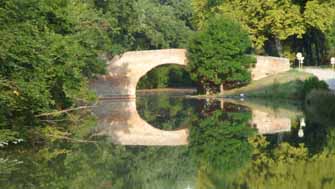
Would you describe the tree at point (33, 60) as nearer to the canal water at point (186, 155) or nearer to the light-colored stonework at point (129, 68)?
the canal water at point (186, 155)

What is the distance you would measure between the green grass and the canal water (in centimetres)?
776

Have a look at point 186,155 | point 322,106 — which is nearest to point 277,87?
point 322,106

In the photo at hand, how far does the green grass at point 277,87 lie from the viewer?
36.4m

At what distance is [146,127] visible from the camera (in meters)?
26.2

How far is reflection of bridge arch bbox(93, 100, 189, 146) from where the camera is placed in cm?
2119

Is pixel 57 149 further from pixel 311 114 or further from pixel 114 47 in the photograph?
pixel 114 47

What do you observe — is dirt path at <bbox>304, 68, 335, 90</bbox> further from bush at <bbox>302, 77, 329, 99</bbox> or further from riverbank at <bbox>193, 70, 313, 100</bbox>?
bush at <bbox>302, 77, 329, 99</bbox>

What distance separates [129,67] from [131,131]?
→ 20.1m

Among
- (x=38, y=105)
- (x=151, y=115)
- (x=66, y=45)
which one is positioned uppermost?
(x=66, y=45)

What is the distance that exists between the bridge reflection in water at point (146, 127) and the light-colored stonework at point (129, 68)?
9953 mm

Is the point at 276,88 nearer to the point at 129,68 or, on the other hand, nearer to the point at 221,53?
the point at 221,53

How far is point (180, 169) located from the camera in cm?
1518

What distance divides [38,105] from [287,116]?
12527mm

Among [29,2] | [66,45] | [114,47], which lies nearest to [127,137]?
[66,45]
